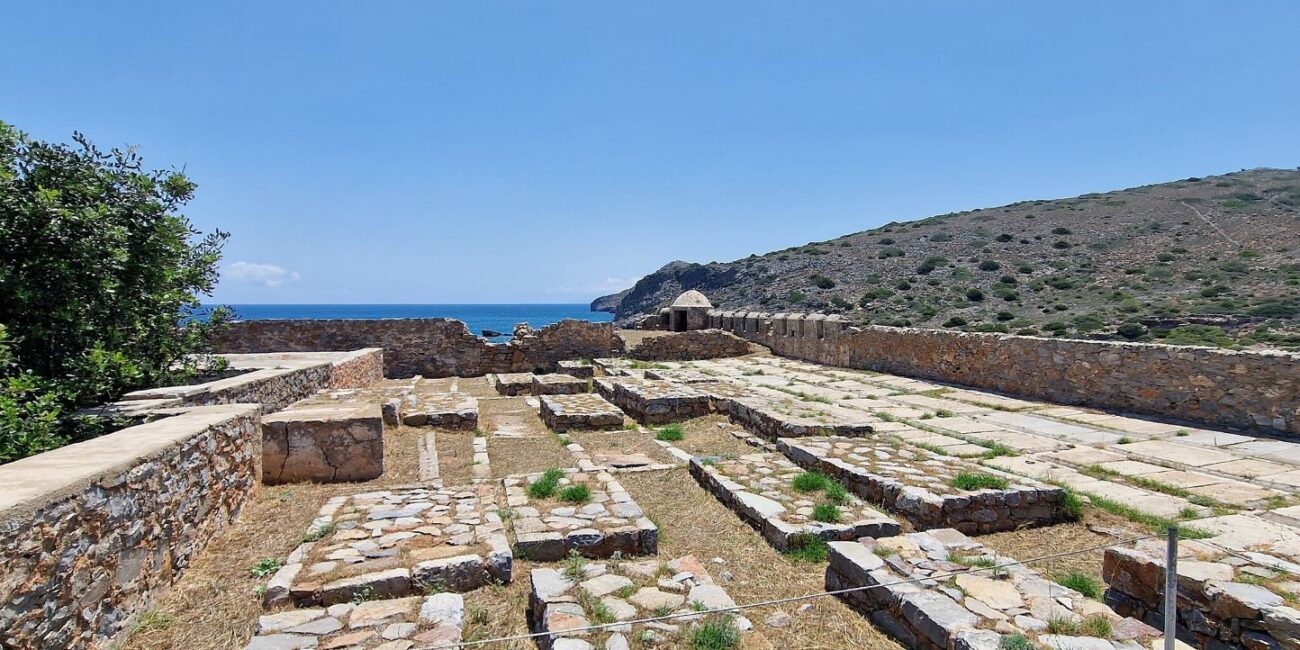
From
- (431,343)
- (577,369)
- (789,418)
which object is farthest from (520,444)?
(431,343)

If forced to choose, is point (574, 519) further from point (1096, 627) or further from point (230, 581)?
point (1096, 627)

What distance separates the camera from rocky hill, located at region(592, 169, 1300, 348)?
30516 millimetres

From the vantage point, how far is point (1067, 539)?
5348 millimetres

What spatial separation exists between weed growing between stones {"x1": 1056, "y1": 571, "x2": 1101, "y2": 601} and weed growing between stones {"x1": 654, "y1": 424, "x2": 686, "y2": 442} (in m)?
5.29

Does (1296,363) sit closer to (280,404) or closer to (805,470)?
(805,470)

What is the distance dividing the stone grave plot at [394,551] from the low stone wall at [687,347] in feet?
46.7

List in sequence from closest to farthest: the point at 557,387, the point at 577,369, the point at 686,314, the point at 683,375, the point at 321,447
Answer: the point at 321,447 → the point at 557,387 → the point at 683,375 → the point at 577,369 → the point at 686,314

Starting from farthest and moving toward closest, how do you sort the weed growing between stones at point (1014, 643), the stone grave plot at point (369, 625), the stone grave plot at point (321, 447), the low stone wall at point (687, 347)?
the low stone wall at point (687, 347)
the stone grave plot at point (321, 447)
the stone grave plot at point (369, 625)
the weed growing between stones at point (1014, 643)

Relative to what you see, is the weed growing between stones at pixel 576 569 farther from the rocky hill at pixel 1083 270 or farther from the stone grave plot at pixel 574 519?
the rocky hill at pixel 1083 270

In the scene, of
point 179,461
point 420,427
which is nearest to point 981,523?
point 179,461

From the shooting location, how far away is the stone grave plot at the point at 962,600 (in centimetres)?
326

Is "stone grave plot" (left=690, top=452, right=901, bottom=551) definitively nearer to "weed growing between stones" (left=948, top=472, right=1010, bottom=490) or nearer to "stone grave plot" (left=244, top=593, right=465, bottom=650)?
"weed growing between stones" (left=948, top=472, right=1010, bottom=490)

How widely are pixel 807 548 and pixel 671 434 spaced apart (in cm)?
432

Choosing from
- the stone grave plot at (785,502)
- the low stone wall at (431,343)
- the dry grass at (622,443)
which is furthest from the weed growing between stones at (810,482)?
the low stone wall at (431,343)
